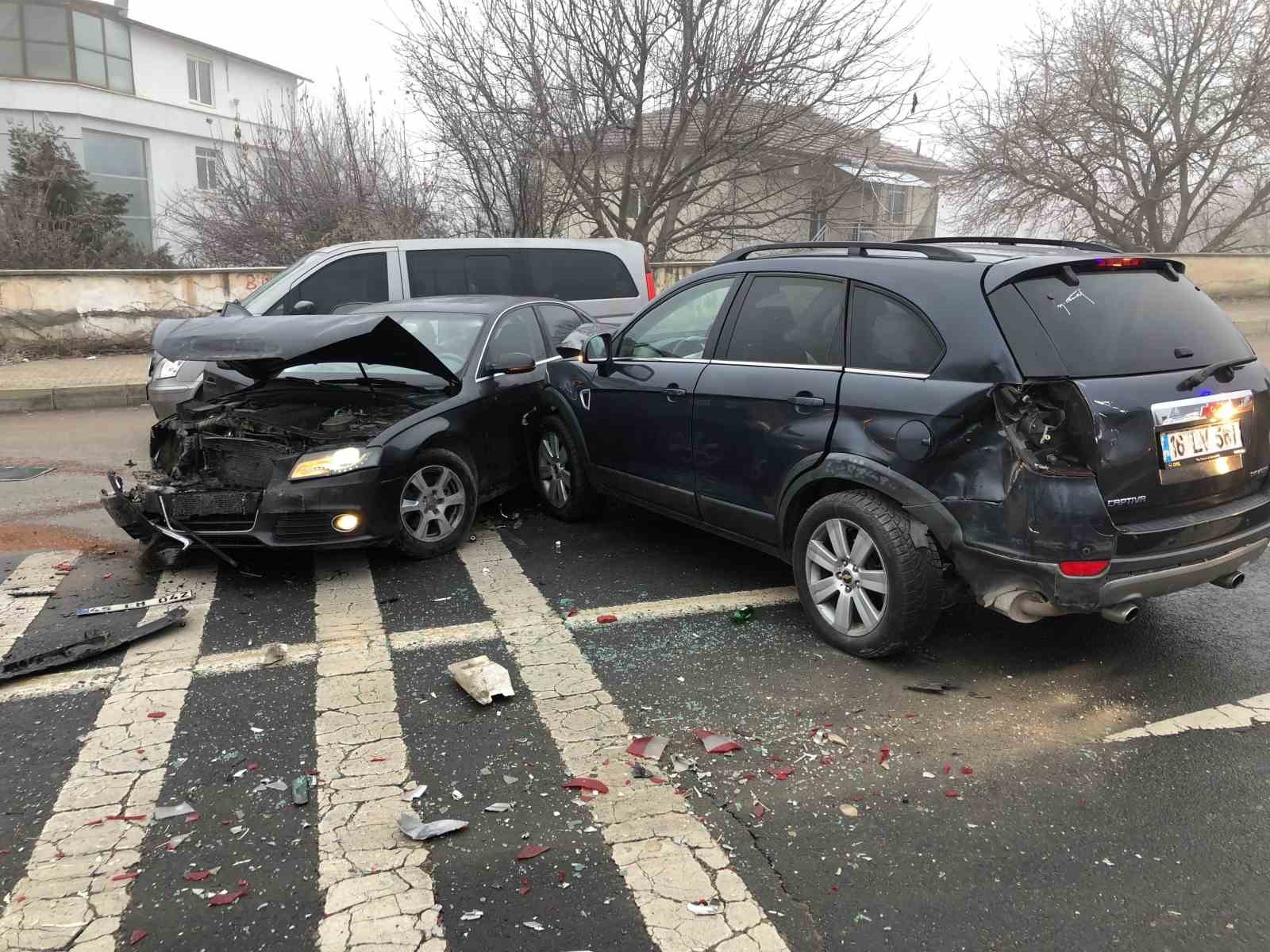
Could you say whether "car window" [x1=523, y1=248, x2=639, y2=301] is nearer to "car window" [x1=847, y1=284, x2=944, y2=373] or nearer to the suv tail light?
"car window" [x1=847, y1=284, x2=944, y2=373]

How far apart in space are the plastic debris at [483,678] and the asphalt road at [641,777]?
7 cm

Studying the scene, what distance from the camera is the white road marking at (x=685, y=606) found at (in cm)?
469

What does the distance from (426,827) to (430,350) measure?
151 inches

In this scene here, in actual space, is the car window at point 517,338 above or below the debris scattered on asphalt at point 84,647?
above

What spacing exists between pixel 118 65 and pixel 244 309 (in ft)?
103

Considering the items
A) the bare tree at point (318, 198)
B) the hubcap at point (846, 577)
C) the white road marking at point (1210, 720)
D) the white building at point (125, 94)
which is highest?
the white building at point (125, 94)

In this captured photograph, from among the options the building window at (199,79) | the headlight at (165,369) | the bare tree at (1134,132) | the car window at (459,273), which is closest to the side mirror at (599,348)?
the car window at (459,273)

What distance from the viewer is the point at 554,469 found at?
6.42 metres

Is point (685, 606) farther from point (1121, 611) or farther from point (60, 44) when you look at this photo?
point (60, 44)

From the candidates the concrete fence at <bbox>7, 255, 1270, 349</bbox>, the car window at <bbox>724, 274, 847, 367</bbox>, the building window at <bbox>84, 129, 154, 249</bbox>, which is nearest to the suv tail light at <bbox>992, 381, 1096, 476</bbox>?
the car window at <bbox>724, 274, 847, 367</bbox>

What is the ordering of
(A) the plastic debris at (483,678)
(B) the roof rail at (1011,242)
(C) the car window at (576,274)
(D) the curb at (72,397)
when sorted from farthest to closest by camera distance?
(D) the curb at (72,397), (C) the car window at (576,274), (B) the roof rail at (1011,242), (A) the plastic debris at (483,678)

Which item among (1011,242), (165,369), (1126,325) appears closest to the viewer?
(1126,325)

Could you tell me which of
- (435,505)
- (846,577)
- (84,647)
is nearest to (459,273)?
(435,505)

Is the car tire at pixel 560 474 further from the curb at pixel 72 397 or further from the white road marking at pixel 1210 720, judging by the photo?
the curb at pixel 72 397
